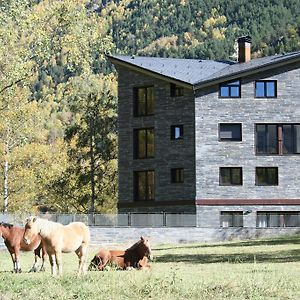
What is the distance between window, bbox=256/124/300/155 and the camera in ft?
167

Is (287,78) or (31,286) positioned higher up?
(287,78)

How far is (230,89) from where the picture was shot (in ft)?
169

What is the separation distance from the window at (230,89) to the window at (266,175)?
5099 mm

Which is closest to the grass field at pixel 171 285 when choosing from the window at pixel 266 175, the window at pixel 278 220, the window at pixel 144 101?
the window at pixel 278 220

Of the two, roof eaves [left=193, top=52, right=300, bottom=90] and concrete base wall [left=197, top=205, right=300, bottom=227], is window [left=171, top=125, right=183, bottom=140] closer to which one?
roof eaves [left=193, top=52, right=300, bottom=90]

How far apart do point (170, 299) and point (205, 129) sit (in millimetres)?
37165

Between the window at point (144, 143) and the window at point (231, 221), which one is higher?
the window at point (144, 143)

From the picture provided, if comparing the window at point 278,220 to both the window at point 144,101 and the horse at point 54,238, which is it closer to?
the window at point 144,101

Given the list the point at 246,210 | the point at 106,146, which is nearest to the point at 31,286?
the point at 246,210

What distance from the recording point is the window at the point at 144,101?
174 ft

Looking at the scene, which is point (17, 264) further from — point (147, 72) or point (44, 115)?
point (44, 115)

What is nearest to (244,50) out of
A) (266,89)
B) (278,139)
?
(266,89)

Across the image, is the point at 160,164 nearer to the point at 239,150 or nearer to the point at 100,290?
the point at 239,150

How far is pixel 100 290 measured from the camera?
15.1 metres
